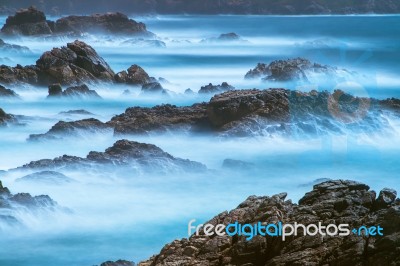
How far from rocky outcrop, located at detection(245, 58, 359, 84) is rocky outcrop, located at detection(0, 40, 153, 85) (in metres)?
1.64

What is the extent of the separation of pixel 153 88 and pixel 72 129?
2.54 m

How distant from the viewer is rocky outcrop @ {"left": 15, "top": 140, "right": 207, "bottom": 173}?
299 inches

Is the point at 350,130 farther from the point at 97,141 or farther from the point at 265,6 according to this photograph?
the point at 265,6

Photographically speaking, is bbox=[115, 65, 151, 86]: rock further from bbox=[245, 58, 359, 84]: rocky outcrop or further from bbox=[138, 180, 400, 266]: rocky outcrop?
bbox=[138, 180, 400, 266]: rocky outcrop

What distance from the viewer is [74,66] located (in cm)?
1188

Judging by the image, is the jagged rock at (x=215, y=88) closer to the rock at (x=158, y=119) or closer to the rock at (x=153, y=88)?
the rock at (x=153, y=88)

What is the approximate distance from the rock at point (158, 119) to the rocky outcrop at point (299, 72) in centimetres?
192

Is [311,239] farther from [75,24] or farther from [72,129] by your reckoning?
[75,24]

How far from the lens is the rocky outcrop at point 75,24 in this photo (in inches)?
506

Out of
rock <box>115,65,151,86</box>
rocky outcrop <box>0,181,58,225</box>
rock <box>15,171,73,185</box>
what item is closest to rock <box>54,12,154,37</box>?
rock <box>115,65,151,86</box>

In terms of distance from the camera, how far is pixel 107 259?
6023mm

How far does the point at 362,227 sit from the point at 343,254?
0.73ft

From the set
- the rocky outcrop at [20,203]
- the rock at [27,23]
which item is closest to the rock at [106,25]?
the rock at [27,23]

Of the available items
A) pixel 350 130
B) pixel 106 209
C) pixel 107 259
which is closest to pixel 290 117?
pixel 350 130
